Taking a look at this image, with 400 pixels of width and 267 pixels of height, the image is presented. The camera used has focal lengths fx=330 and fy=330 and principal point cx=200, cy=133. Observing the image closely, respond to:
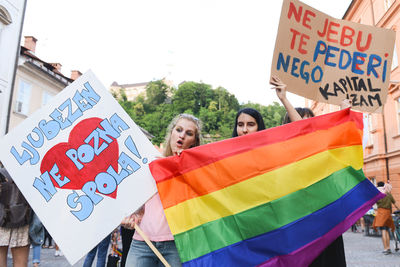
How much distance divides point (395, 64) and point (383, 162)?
5.61 metres

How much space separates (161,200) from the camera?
252cm

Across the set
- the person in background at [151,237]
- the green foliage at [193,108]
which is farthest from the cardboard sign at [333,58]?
the green foliage at [193,108]

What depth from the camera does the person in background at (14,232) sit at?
4781 mm

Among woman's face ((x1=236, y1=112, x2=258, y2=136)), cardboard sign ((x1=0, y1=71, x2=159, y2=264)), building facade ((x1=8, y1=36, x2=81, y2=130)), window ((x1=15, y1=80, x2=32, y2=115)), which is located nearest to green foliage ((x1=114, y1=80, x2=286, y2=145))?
building facade ((x1=8, y1=36, x2=81, y2=130))

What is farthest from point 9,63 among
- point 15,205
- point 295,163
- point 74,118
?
point 295,163

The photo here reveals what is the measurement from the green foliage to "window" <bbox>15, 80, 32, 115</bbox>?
27.9 metres

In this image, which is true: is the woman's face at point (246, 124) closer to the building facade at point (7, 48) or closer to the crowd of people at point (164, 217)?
the crowd of people at point (164, 217)

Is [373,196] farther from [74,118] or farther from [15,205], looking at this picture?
[15,205]

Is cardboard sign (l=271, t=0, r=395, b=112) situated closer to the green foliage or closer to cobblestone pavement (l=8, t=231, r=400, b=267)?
cobblestone pavement (l=8, t=231, r=400, b=267)

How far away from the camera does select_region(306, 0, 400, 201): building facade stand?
17.8 m

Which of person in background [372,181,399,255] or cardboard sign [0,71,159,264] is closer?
cardboard sign [0,71,159,264]

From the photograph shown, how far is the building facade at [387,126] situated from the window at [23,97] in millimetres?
21584

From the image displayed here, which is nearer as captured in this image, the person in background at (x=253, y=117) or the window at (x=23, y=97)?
the person in background at (x=253, y=117)

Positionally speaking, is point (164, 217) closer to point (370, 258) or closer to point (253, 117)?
point (253, 117)
